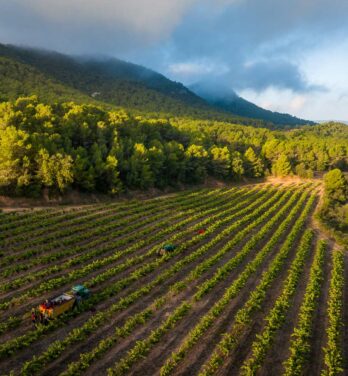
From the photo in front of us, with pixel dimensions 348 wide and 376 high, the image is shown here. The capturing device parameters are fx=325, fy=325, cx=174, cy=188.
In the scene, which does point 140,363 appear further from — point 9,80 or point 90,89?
point 90,89

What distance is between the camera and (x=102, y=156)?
220 ft

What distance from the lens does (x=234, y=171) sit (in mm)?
96250

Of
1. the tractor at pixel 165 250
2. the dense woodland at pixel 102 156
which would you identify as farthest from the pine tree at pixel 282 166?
the tractor at pixel 165 250

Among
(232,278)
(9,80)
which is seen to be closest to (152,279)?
(232,278)

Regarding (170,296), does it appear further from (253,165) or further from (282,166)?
(282,166)

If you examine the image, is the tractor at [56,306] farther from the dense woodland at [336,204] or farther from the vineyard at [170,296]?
the dense woodland at [336,204]

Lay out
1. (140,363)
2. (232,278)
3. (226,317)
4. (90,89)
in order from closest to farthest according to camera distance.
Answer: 1. (140,363)
2. (226,317)
3. (232,278)
4. (90,89)

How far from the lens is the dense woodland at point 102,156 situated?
5353 cm

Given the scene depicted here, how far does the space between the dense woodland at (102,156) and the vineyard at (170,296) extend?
8.37 metres

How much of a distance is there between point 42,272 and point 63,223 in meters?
16.1

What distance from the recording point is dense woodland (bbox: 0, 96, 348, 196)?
176ft

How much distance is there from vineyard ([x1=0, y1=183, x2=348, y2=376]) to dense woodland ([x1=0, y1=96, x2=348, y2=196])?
27.5ft

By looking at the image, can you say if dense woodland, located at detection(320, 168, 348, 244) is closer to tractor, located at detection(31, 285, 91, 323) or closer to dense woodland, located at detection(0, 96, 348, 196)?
dense woodland, located at detection(0, 96, 348, 196)

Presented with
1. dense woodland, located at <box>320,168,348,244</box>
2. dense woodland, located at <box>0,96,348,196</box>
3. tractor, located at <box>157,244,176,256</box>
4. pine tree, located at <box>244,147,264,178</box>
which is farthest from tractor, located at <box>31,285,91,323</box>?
pine tree, located at <box>244,147,264,178</box>
